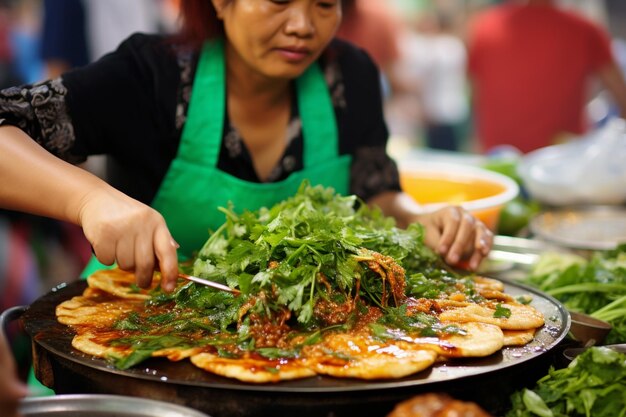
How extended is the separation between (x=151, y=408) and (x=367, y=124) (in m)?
1.89

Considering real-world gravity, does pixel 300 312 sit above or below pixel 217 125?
below

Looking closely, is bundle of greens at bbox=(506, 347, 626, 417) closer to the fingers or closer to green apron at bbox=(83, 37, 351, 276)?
the fingers

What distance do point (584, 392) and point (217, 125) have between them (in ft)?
5.21

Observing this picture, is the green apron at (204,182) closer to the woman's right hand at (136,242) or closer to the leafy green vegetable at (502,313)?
the woman's right hand at (136,242)

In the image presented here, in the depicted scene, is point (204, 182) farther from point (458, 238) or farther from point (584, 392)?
point (584, 392)

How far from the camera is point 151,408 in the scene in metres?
1.43

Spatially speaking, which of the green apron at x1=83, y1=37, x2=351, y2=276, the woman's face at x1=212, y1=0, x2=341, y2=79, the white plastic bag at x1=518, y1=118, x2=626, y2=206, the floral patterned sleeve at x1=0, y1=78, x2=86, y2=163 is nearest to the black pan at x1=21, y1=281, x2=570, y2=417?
the floral patterned sleeve at x1=0, y1=78, x2=86, y2=163

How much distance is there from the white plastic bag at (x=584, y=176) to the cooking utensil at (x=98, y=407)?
10.2 feet

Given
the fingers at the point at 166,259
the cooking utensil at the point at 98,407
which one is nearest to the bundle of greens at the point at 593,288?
the fingers at the point at 166,259

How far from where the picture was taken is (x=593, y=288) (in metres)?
2.50

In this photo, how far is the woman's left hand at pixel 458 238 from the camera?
245 cm

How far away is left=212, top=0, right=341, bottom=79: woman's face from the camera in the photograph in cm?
242

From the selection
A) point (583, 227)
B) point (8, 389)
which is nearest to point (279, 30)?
point (8, 389)

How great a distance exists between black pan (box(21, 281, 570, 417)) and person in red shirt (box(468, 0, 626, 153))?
5.04 meters
